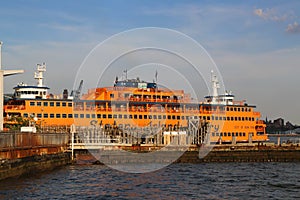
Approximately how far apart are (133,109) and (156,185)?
55606mm

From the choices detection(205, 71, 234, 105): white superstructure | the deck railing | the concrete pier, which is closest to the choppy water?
the concrete pier

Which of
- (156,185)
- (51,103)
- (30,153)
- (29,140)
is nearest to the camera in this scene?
(156,185)

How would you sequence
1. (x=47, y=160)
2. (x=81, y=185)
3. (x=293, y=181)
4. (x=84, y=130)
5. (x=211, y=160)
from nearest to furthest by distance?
(x=81, y=185) → (x=293, y=181) → (x=47, y=160) → (x=211, y=160) → (x=84, y=130)

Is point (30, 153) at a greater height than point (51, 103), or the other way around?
point (51, 103)

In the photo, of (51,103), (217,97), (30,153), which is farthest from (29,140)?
(217,97)

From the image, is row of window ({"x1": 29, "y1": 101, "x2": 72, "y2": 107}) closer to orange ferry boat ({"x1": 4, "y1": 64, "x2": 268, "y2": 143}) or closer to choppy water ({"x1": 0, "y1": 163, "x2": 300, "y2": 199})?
orange ferry boat ({"x1": 4, "y1": 64, "x2": 268, "y2": 143})

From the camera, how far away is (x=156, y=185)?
3869cm

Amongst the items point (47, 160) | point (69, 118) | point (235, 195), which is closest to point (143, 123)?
point (69, 118)

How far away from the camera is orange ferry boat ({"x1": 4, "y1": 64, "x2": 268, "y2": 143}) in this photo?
281 feet

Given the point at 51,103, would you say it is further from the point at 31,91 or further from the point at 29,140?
the point at 29,140

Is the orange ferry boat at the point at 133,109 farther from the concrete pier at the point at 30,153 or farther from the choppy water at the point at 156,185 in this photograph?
the choppy water at the point at 156,185

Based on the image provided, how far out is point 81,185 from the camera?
3856 centimetres

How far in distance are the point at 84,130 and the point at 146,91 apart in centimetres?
2078

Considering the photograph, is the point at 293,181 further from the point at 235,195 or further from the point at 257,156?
the point at 257,156
